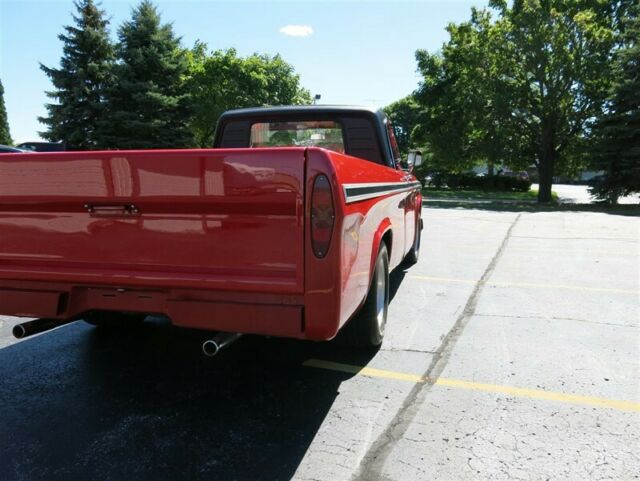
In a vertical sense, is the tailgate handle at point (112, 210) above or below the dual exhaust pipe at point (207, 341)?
above

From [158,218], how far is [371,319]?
177 centimetres

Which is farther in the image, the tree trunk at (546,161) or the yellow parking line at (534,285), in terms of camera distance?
the tree trunk at (546,161)

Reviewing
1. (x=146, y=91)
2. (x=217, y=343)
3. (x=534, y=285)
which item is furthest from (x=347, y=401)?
(x=146, y=91)

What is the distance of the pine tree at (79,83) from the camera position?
104ft

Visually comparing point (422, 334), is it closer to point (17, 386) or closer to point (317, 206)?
point (317, 206)

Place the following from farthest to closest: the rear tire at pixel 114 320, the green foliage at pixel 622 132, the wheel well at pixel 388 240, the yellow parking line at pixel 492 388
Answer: the green foliage at pixel 622 132 → the rear tire at pixel 114 320 → the wheel well at pixel 388 240 → the yellow parking line at pixel 492 388

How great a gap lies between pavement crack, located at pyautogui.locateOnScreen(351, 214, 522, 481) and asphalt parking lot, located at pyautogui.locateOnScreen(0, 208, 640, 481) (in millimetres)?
11

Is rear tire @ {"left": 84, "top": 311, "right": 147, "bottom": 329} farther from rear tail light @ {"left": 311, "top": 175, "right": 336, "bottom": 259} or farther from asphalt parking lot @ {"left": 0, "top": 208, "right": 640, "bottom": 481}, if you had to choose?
rear tail light @ {"left": 311, "top": 175, "right": 336, "bottom": 259}

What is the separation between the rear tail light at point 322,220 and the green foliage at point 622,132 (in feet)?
71.6

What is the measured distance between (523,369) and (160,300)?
2.66 metres

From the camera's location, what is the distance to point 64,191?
2.88 metres

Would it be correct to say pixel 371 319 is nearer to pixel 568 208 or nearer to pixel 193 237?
pixel 193 237

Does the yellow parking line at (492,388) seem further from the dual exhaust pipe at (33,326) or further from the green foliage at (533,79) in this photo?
the green foliage at (533,79)

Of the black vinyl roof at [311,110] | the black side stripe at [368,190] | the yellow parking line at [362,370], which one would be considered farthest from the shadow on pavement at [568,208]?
the yellow parking line at [362,370]
